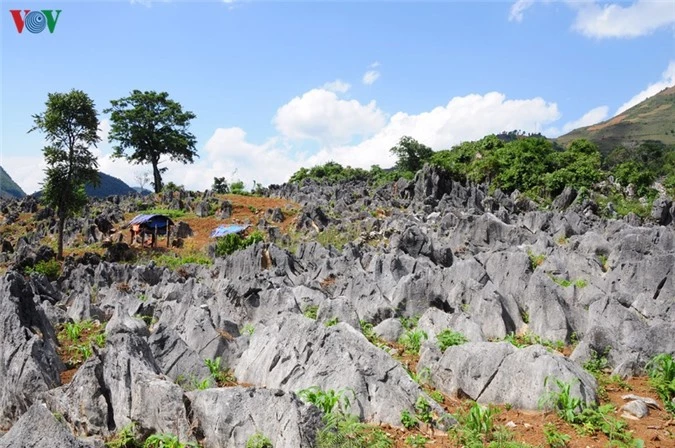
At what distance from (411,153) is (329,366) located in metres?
52.0

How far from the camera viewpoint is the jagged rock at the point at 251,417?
536cm

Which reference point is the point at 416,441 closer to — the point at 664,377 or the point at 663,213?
the point at 664,377

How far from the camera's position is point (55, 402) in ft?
20.9

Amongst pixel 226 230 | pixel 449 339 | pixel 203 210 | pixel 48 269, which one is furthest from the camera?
pixel 203 210

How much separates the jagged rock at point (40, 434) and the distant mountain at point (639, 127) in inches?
5004

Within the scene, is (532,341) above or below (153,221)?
below

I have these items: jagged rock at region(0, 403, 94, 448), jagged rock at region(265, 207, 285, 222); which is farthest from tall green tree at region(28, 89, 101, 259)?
jagged rock at region(0, 403, 94, 448)

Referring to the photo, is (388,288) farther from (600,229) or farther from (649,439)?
(600,229)

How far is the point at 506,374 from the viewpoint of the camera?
7340 millimetres

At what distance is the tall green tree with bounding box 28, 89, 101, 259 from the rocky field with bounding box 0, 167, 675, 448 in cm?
1345

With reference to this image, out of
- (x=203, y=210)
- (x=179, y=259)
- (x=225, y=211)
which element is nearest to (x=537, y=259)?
(x=179, y=259)

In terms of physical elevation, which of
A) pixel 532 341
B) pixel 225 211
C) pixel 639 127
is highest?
pixel 639 127

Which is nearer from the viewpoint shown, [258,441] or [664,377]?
[258,441]

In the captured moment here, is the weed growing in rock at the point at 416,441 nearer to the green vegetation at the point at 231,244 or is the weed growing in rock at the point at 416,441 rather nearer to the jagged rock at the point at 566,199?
the green vegetation at the point at 231,244
